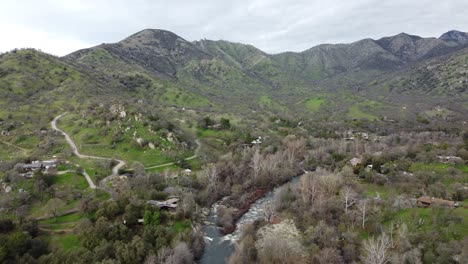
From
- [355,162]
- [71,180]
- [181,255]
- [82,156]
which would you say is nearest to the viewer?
[181,255]

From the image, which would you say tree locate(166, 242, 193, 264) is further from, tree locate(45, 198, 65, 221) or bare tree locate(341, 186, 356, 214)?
bare tree locate(341, 186, 356, 214)

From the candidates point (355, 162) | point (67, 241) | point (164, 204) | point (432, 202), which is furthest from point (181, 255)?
point (355, 162)

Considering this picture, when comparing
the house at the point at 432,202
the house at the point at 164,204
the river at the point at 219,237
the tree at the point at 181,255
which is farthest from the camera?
the house at the point at 164,204

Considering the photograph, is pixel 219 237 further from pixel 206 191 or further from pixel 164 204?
pixel 206 191

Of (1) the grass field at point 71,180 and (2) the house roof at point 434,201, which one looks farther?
(1) the grass field at point 71,180

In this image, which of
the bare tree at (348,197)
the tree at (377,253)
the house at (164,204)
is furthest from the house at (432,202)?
the house at (164,204)

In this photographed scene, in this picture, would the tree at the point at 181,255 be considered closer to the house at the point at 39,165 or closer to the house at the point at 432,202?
the house at the point at 39,165
